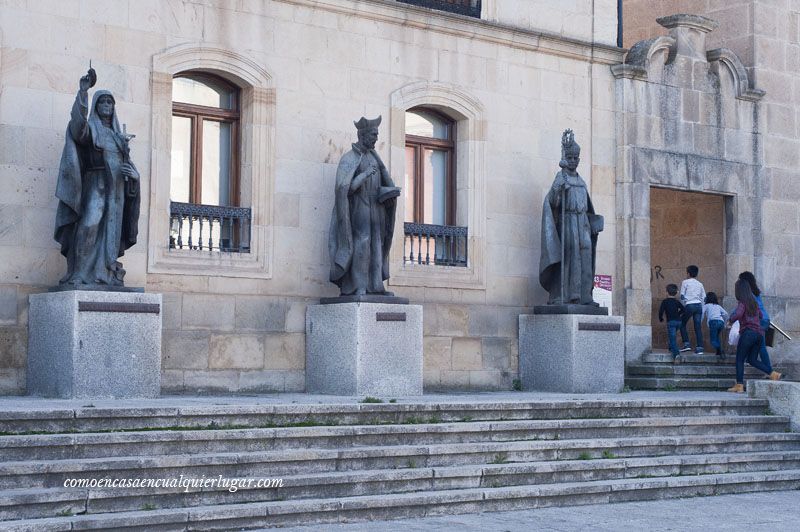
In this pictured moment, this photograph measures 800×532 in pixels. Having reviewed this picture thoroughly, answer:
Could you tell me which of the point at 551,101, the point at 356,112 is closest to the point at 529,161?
the point at 551,101

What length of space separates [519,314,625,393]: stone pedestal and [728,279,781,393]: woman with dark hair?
1608 millimetres

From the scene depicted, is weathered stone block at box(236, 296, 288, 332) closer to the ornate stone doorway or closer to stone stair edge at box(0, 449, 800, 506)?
stone stair edge at box(0, 449, 800, 506)

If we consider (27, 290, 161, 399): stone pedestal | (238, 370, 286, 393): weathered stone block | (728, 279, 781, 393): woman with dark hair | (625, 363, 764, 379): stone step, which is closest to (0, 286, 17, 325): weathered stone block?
(27, 290, 161, 399): stone pedestal

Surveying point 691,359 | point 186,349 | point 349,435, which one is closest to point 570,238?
point 691,359

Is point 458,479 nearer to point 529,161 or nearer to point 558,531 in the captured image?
Result: point 558,531

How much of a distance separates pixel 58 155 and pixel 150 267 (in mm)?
1683

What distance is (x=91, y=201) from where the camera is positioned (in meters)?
13.8

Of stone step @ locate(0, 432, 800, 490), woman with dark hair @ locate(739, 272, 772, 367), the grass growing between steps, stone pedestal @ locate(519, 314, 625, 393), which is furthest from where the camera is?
woman with dark hair @ locate(739, 272, 772, 367)

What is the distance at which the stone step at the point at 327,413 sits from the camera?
11.1 metres

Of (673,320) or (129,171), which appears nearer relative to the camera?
(129,171)

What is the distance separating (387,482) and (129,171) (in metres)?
4.67

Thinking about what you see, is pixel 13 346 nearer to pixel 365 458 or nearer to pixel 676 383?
pixel 365 458

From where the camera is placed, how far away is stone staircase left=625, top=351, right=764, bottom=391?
18703 mm

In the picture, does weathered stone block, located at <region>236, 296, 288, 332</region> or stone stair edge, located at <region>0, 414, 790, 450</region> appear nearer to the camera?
stone stair edge, located at <region>0, 414, 790, 450</region>
